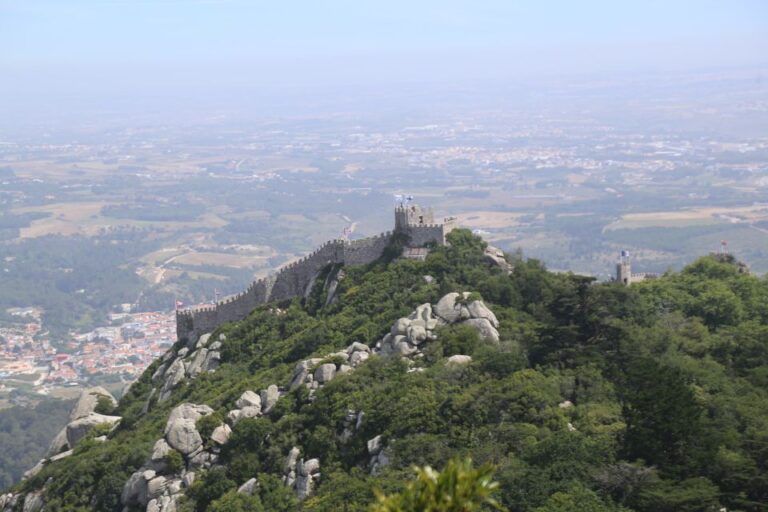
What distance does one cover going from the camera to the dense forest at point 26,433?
93.8m

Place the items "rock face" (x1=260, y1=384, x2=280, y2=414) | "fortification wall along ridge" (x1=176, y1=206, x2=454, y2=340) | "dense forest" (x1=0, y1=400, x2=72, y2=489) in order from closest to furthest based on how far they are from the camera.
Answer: "rock face" (x1=260, y1=384, x2=280, y2=414) → "fortification wall along ridge" (x1=176, y1=206, x2=454, y2=340) → "dense forest" (x1=0, y1=400, x2=72, y2=489)

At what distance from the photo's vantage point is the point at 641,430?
30.5 meters

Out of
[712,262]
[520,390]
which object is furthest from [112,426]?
[712,262]

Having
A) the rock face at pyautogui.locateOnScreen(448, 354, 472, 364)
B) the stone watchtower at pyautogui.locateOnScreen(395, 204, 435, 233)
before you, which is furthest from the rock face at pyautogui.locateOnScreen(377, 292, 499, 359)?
the stone watchtower at pyautogui.locateOnScreen(395, 204, 435, 233)

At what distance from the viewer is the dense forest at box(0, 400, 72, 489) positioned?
93.8 meters

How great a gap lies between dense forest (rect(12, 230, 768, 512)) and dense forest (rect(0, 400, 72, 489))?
4337 cm

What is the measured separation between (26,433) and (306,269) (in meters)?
51.7

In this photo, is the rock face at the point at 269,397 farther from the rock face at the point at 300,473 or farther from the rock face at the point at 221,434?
the rock face at the point at 300,473

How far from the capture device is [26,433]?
328 feet

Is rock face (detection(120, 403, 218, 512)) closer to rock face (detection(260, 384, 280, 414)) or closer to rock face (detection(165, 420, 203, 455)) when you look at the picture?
rock face (detection(165, 420, 203, 455))

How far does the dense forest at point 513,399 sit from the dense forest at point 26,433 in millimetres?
43367

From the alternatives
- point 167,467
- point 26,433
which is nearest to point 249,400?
point 167,467

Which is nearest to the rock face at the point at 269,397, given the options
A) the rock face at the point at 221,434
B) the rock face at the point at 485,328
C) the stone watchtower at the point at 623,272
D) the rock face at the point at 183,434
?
the rock face at the point at 221,434

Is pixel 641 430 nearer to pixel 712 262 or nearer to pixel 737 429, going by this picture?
pixel 737 429
